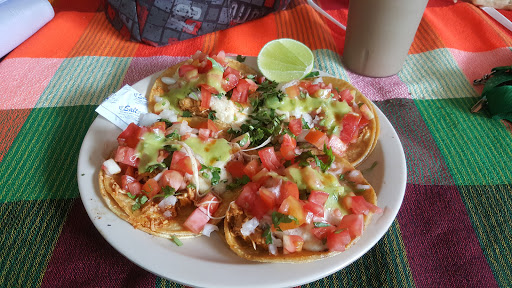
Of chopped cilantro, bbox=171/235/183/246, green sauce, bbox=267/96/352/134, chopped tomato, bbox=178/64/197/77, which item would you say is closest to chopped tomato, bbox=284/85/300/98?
green sauce, bbox=267/96/352/134

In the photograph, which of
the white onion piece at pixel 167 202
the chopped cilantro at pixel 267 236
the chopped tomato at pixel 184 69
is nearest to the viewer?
the chopped cilantro at pixel 267 236

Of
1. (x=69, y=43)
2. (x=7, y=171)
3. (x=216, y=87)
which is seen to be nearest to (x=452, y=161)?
(x=216, y=87)

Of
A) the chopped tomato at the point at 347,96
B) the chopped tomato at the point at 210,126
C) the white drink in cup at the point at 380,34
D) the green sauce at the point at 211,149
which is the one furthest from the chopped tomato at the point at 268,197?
the white drink in cup at the point at 380,34

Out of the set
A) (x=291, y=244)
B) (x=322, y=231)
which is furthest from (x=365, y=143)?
(x=291, y=244)

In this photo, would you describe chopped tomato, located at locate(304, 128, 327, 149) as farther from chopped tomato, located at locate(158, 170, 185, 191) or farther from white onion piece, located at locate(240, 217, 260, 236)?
chopped tomato, located at locate(158, 170, 185, 191)

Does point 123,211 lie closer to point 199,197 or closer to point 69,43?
point 199,197

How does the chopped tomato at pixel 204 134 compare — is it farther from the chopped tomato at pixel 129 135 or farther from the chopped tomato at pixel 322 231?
the chopped tomato at pixel 322 231
